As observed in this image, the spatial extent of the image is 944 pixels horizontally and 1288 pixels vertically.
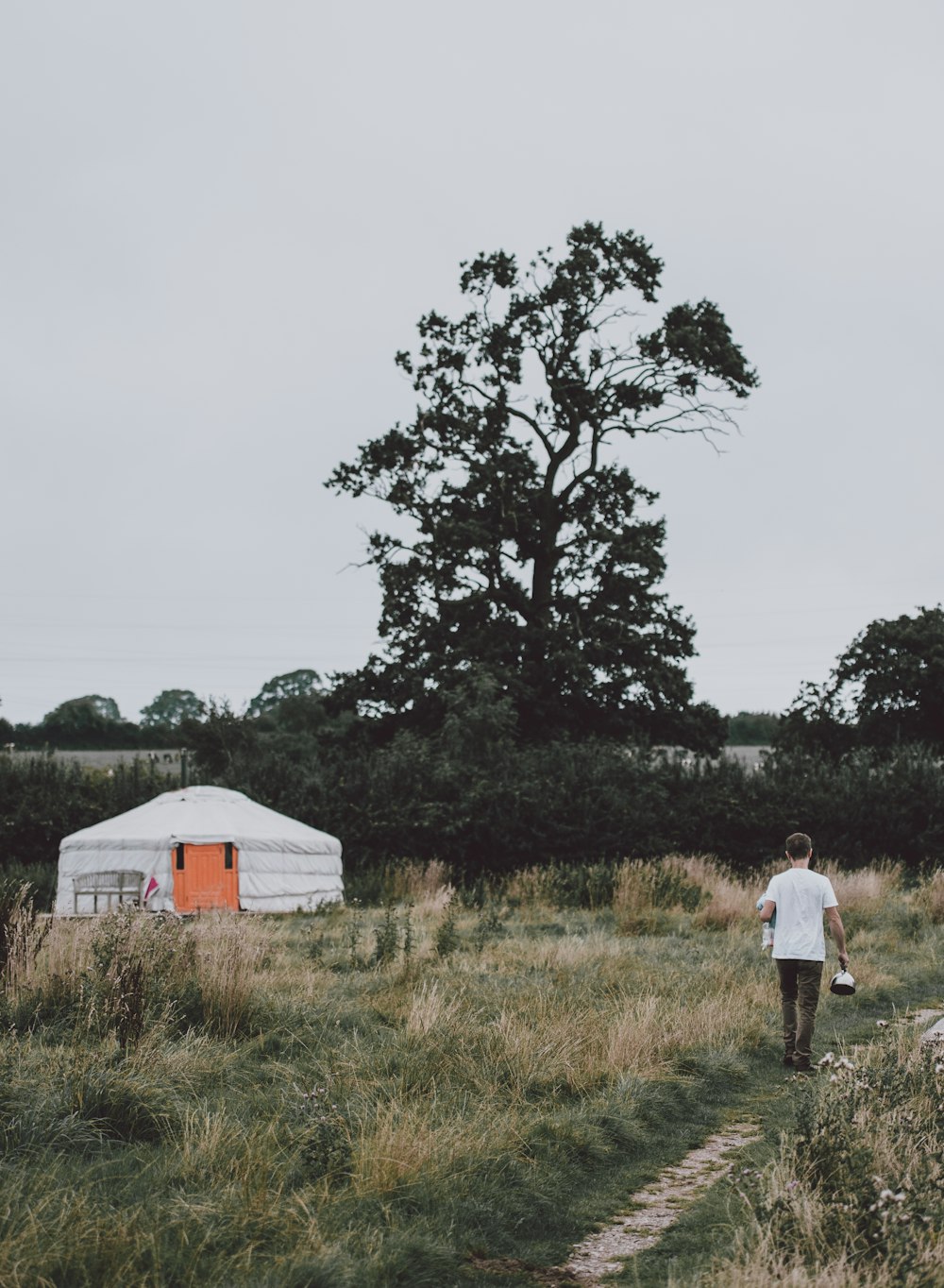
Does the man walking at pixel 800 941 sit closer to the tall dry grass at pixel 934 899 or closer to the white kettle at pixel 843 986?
the white kettle at pixel 843 986

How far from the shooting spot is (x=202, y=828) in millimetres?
22531

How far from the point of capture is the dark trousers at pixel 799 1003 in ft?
27.5

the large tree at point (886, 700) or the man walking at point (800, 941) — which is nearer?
the man walking at point (800, 941)

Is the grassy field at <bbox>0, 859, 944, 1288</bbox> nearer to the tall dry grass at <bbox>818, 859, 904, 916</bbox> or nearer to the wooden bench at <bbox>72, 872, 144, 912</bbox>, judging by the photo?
A: the tall dry grass at <bbox>818, 859, 904, 916</bbox>

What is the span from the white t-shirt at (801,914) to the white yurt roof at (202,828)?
15167mm

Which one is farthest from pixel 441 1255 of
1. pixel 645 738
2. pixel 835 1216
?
pixel 645 738

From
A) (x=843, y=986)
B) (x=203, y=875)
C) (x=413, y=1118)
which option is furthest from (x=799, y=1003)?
(x=203, y=875)

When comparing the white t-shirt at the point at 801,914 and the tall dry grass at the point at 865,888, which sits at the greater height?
the white t-shirt at the point at 801,914

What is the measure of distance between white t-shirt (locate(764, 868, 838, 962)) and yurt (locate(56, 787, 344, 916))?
14.5 metres

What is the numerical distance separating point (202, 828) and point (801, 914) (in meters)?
15.6

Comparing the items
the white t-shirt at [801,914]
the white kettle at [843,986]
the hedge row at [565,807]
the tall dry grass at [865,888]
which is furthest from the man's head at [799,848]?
the hedge row at [565,807]

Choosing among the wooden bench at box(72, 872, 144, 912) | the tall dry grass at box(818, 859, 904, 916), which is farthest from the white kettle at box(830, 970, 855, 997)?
the wooden bench at box(72, 872, 144, 912)

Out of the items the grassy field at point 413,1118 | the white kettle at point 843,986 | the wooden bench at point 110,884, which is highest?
the white kettle at point 843,986

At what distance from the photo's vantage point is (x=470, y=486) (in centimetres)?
3394
